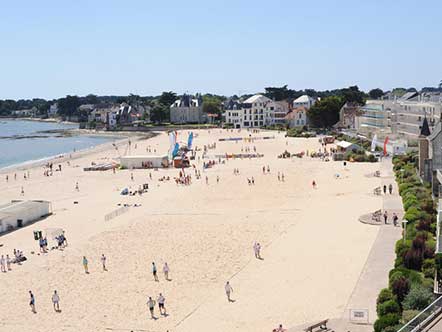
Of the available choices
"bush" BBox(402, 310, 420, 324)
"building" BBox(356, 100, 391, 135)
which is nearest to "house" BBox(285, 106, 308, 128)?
"building" BBox(356, 100, 391, 135)

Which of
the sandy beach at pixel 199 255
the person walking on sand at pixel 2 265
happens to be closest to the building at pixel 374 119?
the sandy beach at pixel 199 255

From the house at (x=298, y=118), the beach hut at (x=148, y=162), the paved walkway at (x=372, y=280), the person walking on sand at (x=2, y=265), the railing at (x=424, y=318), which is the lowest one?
the person walking on sand at (x=2, y=265)

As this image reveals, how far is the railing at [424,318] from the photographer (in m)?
12.4

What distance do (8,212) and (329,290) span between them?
20011 millimetres

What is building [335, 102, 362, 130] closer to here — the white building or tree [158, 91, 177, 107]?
the white building

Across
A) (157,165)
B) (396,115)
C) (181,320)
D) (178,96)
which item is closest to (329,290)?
(181,320)

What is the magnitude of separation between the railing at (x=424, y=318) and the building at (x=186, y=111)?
117 m

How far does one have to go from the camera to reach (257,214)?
33.0 m

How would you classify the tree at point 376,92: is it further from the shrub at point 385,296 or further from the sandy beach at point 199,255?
the shrub at point 385,296

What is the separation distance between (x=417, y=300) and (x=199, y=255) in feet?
37.8

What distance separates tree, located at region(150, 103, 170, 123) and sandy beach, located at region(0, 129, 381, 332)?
8216 centimetres

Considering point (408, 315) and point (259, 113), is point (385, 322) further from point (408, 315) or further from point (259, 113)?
point (259, 113)

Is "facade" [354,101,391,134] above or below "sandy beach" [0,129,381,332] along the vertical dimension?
above

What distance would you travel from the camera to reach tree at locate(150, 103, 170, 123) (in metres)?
128
